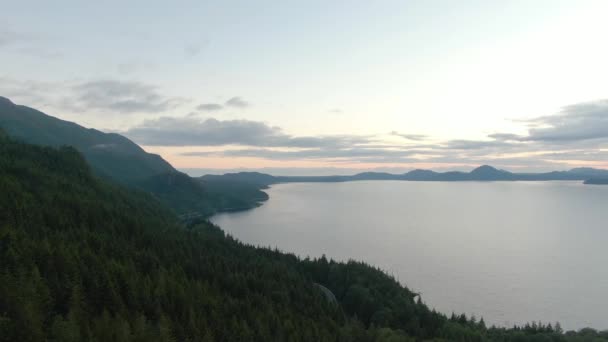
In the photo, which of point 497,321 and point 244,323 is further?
point 497,321

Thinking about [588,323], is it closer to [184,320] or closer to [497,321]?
[497,321]

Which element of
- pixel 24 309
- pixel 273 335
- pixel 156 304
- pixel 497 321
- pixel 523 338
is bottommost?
pixel 497 321

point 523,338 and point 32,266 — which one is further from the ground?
point 32,266

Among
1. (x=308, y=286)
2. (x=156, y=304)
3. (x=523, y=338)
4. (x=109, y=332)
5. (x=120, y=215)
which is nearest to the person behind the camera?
(x=109, y=332)

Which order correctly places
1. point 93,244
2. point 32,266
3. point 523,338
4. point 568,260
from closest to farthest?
point 32,266 < point 523,338 < point 93,244 < point 568,260

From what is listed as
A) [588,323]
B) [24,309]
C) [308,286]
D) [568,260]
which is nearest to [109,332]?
[24,309]

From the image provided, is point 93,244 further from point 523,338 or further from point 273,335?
point 523,338

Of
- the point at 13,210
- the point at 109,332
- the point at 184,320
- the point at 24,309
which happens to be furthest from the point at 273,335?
the point at 13,210
